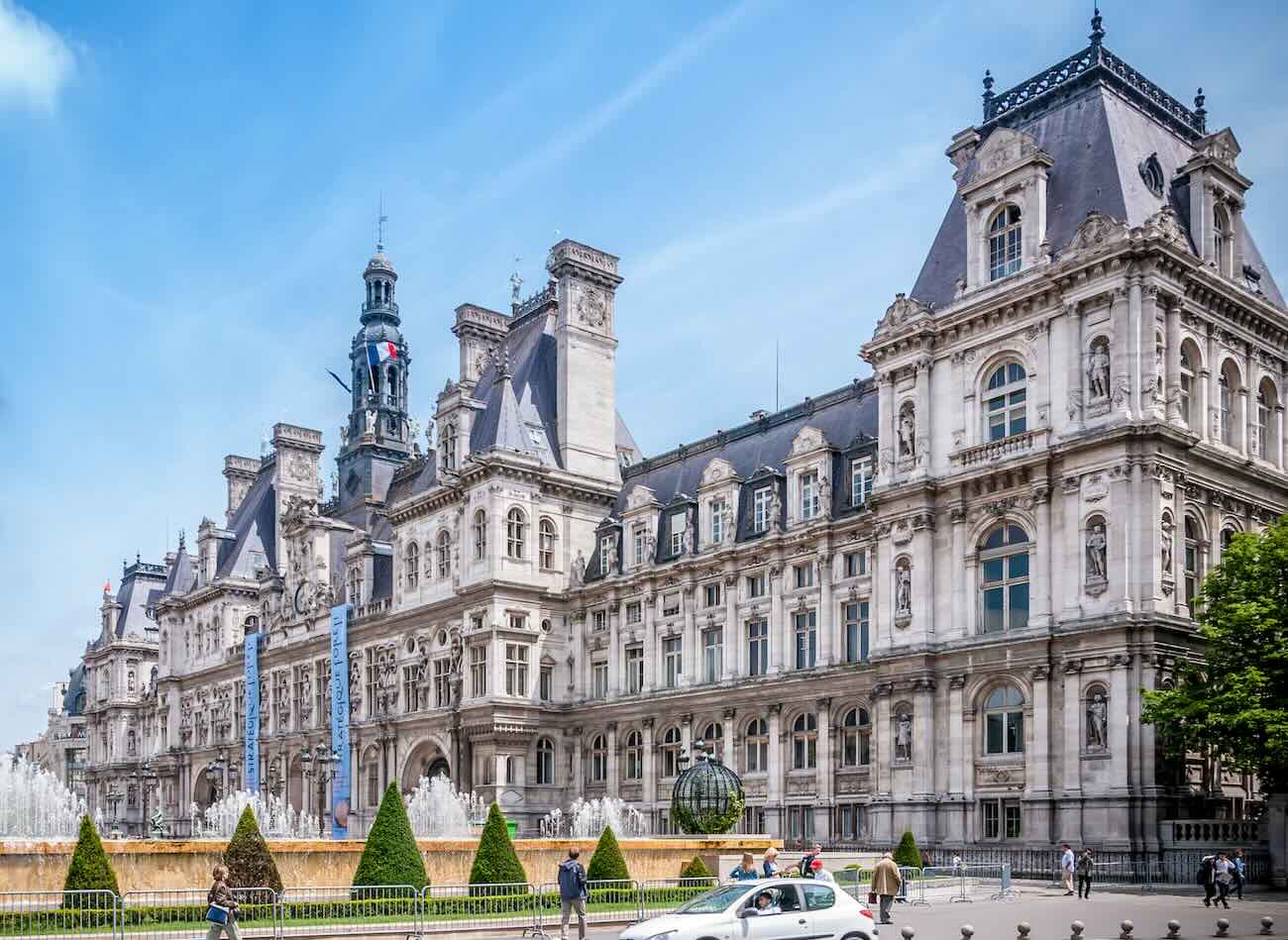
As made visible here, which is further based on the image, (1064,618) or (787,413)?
(787,413)

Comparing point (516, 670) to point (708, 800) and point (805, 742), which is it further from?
point (708, 800)

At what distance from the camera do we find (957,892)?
39656 millimetres

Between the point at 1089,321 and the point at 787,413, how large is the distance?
19809mm

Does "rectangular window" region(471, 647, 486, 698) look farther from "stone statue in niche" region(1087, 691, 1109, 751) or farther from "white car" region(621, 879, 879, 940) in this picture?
"white car" region(621, 879, 879, 940)

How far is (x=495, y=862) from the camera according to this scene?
34906 mm

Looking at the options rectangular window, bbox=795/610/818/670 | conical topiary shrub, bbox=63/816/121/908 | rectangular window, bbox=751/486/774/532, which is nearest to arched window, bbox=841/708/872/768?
rectangular window, bbox=795/610/818/670

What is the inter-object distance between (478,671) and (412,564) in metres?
10.1

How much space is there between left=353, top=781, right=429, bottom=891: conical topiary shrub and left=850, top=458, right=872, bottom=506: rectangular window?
2560 centimetres

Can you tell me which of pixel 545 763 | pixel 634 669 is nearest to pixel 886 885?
pixel 634 669

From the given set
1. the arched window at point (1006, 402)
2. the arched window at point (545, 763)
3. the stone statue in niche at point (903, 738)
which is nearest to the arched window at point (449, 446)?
the arched window at point (545, 763)

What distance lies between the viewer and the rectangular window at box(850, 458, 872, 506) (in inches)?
2146

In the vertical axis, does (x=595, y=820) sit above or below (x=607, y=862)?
below

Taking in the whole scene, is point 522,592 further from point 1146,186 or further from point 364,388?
point 364,388

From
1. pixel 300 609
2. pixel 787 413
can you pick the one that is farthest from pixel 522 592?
pixel 300 609
